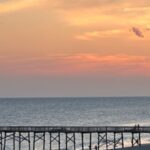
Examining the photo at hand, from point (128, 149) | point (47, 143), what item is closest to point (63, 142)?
point (47, 143)

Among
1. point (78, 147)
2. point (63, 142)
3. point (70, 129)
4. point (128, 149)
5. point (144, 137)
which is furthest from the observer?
point (144, 137)

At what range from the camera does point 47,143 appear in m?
116

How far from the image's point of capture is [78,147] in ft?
A: 357

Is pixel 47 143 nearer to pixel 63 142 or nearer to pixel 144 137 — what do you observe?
pixel 63 142

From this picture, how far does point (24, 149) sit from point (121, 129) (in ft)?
89.3

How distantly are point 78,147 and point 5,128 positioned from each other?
22029mm

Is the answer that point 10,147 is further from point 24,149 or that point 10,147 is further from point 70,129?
point 70,129

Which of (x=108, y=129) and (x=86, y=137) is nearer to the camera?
(x=108, y=129)

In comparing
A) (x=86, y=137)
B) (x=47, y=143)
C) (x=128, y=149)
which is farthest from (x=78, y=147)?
(x=128, y=149)

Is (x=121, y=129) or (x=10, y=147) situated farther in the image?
(x=10, y=147)

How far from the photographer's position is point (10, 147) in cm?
11281

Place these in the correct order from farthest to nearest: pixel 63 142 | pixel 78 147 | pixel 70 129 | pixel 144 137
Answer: pixel 144 137
pixel 63 142
pixel 78 147
pixel 70 129

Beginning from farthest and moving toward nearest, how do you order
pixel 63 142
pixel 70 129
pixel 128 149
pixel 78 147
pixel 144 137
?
pixel 144 137, pixel 63 142, pixel 78 147, pixel 70 129, pixel 128 149

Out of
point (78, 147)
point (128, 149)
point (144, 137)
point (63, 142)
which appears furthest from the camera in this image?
point (144, 137)
